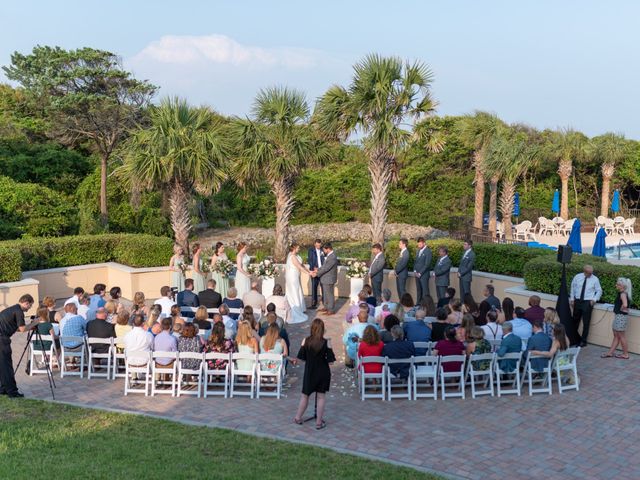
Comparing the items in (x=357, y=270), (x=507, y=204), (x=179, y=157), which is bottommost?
(x=357, y=270)

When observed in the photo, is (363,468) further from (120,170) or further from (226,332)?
(120,170)

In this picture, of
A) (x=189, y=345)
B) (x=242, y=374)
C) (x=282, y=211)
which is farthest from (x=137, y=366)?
(x=282, y=211)

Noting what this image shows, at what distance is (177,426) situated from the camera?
29.8 ft

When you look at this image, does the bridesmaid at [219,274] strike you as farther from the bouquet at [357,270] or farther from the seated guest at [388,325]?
the seated guest at [388,325]

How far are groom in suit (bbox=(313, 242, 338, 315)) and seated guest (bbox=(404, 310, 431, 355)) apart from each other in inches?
199

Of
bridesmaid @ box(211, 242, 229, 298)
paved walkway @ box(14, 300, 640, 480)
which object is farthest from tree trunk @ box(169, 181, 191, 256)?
paved walkway @ box(14, 300, 640, 480)

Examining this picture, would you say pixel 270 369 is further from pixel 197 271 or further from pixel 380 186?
pixel 380 186

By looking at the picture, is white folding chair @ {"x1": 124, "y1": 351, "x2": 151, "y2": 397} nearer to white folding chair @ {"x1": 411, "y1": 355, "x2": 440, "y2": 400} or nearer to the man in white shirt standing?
white folding chair @ {"x1": 411, "y1": 355, "x2": 440, "y2": 400}

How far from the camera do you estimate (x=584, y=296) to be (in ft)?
44.0

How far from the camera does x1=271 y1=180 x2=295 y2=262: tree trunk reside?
20141 mm

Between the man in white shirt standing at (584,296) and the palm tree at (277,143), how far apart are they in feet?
28.4

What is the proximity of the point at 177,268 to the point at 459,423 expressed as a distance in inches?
357

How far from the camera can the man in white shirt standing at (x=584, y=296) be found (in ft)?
43.8

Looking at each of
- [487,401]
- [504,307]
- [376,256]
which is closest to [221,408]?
[487,401]
